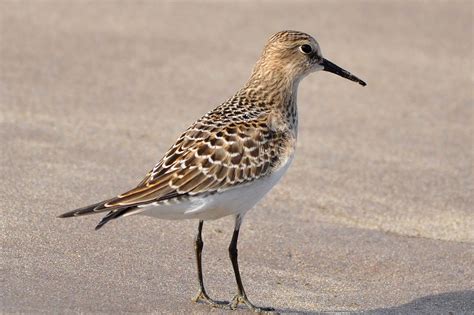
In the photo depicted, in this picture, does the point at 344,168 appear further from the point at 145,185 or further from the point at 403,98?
the point at 145,185

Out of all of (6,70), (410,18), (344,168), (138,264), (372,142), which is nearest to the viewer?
(138,264)

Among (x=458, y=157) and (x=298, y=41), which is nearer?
(x=298, y=41)

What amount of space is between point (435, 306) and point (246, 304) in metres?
1.22

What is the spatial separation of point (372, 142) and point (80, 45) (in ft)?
10.8

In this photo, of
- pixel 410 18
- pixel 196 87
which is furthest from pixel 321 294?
pixel 410 18

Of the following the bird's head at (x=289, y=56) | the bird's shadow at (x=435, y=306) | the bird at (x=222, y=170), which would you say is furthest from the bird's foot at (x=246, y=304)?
the bird's head at (x=289, y=56)

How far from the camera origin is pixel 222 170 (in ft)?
19.5

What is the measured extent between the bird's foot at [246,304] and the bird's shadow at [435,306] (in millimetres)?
117

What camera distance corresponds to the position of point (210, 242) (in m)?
7.24

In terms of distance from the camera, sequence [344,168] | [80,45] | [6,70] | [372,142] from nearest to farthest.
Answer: [344,168] < [372,142] < [6,70] < [80,45]

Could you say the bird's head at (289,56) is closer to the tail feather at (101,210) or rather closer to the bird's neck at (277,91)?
the bird's neck at (277,91)

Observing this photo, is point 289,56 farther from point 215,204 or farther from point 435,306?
point 435,306

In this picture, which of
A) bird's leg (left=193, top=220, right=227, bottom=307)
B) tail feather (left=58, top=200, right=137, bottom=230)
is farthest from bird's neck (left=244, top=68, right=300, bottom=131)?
tail feather (left=58, top=200, right=137, bottom=230)

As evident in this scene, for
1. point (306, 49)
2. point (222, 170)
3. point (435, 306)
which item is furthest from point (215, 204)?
point (435, 306)
